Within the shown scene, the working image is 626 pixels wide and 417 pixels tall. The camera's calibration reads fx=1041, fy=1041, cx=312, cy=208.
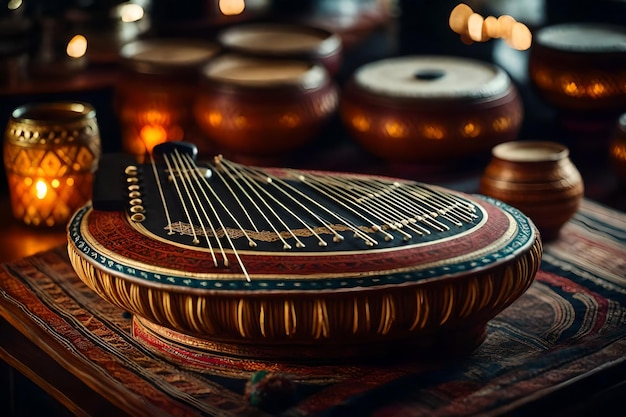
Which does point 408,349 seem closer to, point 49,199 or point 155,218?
point 155,218

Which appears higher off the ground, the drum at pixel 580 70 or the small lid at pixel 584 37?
the small lid at pixel 584 37

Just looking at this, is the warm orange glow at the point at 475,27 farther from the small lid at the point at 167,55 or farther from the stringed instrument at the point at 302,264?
the stringed instrument at the point at 302,264

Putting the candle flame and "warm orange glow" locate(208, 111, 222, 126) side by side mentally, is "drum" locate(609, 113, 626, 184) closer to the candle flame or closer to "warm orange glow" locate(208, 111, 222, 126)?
"warm orange glow" locate(208, 111, 222, 126)

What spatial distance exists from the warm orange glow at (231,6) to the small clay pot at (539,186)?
135 cm

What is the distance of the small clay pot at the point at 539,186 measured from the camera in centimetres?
196

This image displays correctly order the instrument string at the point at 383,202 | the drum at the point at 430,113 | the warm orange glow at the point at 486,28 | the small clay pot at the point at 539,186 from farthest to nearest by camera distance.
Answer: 1. the warm orange glow at the point at 486,28
2. the drum at the point at 430,113
3. the small clay pot at the point at 539,186
4. the instrument string at the point at 383,202

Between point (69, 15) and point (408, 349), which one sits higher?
point (69, 15)

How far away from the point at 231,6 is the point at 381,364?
6.12 feet

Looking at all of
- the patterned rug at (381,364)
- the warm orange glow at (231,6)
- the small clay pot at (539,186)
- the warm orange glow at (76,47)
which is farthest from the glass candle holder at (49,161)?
the warm orange glow at (231,6)

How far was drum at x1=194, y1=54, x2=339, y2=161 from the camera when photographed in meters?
2.37

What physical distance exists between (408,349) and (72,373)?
52 centimetres

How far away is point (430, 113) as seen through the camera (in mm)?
2281

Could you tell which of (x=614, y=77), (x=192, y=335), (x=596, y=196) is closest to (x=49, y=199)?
(x=192, y=335)

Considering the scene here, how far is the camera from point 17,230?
211 centimetres
